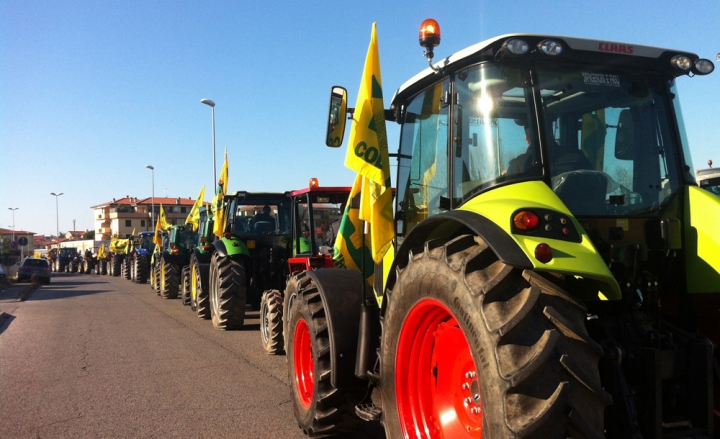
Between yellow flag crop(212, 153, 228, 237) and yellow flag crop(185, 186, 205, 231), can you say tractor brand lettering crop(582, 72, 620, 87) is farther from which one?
yellow flag crop(185, 186, 205, 231)

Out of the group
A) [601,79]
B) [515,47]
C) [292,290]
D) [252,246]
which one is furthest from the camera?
Answer: [252,246]

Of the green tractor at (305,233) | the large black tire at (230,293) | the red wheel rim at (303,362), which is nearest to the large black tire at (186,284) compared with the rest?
the large black tire at (230,293)

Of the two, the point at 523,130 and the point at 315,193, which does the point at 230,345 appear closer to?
the point at 315,193

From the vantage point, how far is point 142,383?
6.66m

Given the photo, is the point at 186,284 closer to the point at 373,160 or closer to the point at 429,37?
the point at 373,160

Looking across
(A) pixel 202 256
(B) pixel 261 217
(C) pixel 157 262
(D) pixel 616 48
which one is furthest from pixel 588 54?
(C) pixel 157 262

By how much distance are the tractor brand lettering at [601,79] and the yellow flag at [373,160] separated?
133 centimetres

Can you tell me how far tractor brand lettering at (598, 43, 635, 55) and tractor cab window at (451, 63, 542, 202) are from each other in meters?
0.47

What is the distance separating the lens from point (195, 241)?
19.6 m

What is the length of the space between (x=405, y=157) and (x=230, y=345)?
586 centimetres

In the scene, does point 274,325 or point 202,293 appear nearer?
point 274,325

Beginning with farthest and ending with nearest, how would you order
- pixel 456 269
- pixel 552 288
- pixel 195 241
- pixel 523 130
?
pixel 195 241 < pixel 523 130 < pixel 456 269 < pixel 552 288

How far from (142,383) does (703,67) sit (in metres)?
6.05

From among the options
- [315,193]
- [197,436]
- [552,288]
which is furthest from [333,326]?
[315,193]
